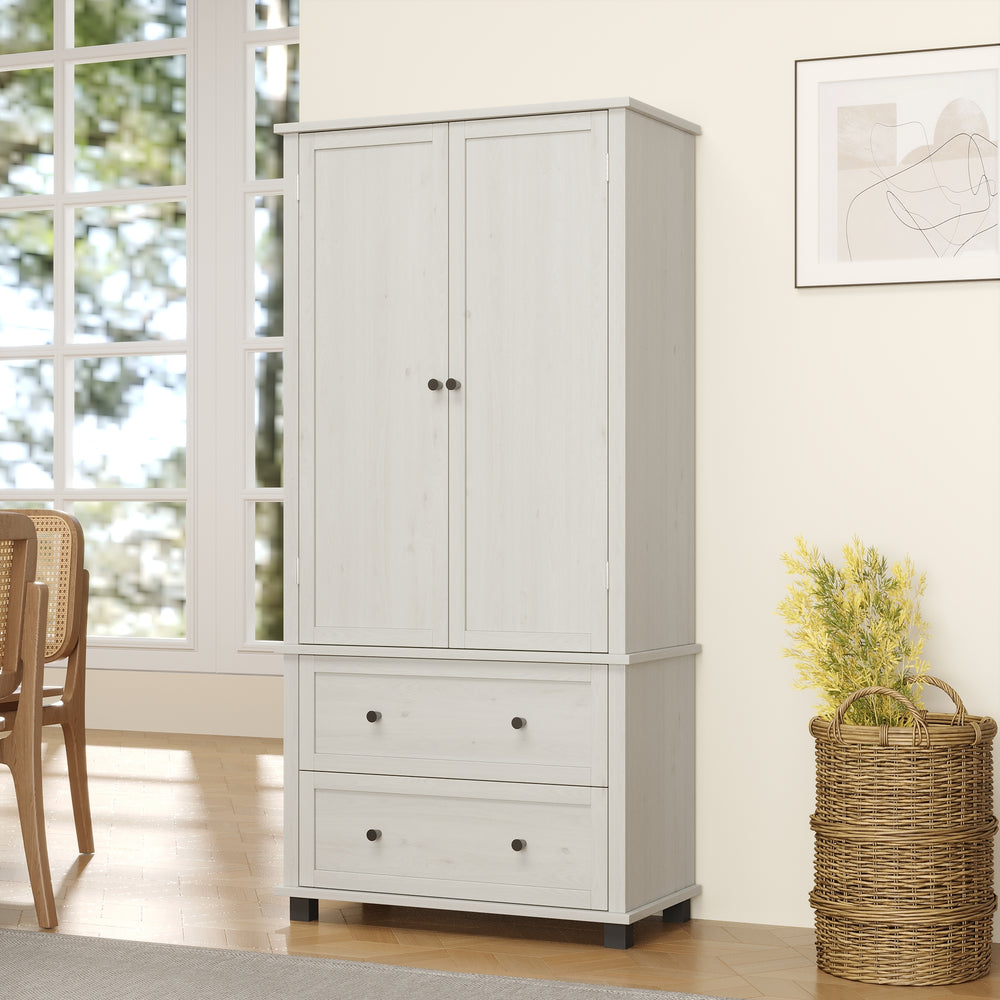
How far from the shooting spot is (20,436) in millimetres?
7914

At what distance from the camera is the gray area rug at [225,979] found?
3.25m

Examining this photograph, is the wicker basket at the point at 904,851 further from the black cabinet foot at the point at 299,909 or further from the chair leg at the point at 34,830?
the chair leg at the point at 34,830

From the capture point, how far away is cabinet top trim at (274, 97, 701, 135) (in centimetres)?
361

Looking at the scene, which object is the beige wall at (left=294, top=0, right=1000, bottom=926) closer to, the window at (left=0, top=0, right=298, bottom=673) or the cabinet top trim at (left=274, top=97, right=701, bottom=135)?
the cabinet top trim at (left=274, top=97, right=701, bottom=135)

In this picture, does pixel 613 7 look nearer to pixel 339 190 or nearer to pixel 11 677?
pixel 339 190

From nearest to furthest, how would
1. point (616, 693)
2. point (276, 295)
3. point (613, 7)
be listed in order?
point (616, 693) < point (613, 7) < point (276, 295)

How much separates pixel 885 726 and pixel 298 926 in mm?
1534

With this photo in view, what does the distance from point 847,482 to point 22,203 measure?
542 cm

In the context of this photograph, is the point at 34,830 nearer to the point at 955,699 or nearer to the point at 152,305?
the point at 955,699

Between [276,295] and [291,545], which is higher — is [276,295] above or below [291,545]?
above

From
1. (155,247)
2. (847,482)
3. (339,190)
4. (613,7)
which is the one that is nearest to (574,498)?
(847,482)

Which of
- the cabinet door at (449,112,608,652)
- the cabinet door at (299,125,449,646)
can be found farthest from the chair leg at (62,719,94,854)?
the cabinet door at (449,112,608,652)

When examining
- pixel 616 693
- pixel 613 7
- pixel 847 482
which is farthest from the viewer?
pixel 613 7

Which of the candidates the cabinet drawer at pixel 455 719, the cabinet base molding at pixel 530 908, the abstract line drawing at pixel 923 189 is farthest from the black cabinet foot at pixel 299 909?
the abstract line drawing at pixel 923 189
